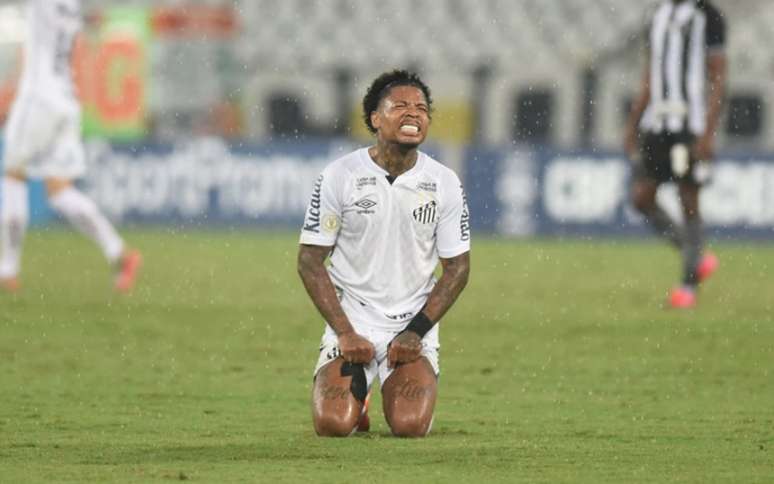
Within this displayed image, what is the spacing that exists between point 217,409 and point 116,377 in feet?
4.87

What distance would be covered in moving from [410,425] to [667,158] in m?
7.26

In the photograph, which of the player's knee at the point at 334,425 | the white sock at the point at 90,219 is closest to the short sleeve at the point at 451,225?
the player's knee at the point at 334,425

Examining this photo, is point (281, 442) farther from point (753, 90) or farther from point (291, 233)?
point (753, 90)

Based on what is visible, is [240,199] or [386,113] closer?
[386,113]

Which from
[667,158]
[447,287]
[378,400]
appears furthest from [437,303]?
[667,158]

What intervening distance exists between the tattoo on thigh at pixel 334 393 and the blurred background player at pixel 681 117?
683 cm

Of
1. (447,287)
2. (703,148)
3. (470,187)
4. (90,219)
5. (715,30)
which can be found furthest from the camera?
(470,187)

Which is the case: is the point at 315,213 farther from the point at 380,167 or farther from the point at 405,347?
the point at 405,347

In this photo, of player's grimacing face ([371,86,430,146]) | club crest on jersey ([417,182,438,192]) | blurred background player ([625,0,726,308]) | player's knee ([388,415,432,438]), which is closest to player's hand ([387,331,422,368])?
player's knee ([388,415,432,438])

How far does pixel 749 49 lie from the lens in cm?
2864

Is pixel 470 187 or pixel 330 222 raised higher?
pixel 330 222

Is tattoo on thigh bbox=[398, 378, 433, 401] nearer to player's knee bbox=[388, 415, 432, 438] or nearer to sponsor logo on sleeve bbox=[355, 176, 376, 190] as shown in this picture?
player's knee bbox=[388, 415, 432, 438]

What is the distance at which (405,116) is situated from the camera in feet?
26.6

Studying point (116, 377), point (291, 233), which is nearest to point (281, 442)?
point (116, 377)
